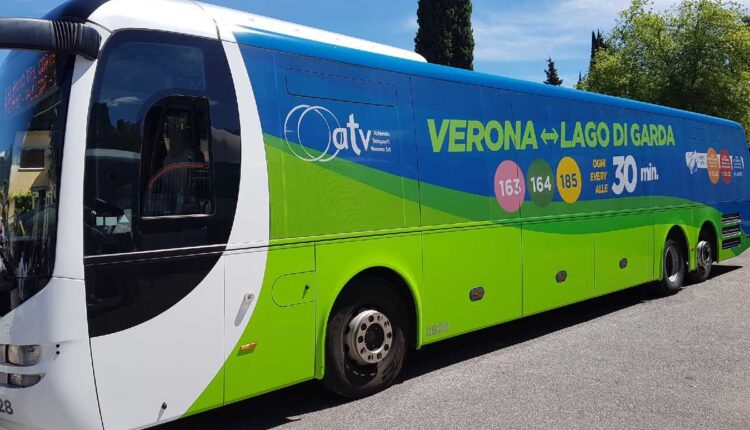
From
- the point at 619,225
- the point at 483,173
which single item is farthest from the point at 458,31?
the point at 483,173

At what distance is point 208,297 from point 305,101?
1.66 meters

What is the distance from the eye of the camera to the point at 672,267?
1009cm

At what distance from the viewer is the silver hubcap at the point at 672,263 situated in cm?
991

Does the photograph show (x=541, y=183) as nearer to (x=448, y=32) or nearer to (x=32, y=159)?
(x=32, y=159)

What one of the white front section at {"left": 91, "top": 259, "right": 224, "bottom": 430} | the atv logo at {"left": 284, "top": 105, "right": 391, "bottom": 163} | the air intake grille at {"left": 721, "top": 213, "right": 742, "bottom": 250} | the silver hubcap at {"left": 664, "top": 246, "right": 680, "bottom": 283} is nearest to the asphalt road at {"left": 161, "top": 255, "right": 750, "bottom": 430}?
the white front section at {"left": 91, "top": 259, "right": 224, "bottom": 430}

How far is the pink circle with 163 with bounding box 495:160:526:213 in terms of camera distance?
652cm

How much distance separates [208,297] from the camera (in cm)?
408

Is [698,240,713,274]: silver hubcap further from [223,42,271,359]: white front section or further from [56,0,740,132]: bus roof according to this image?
[223,42,271,359]: white front section

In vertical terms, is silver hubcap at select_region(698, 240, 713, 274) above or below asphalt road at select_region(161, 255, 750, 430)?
above

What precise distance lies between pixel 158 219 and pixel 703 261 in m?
10.2

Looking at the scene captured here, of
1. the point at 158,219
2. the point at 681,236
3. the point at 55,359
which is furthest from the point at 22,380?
the point at 681,236

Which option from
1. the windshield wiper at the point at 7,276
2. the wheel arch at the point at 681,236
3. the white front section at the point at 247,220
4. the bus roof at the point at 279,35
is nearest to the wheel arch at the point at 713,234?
the wheel arch at the point at 681,236

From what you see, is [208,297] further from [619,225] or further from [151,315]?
[619,225]

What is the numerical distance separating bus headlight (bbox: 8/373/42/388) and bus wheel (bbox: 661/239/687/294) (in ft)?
29.4
